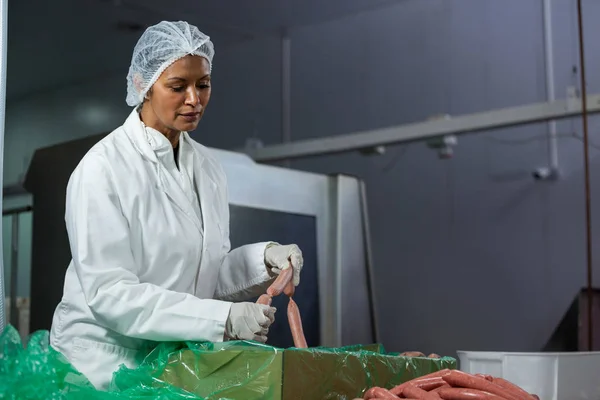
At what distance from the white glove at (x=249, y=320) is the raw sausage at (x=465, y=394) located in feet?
1.22

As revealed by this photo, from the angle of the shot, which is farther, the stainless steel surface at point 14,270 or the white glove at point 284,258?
the stainless steel surface at point 14,270

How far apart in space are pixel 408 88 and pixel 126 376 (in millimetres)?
4042

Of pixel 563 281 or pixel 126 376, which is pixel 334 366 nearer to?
pixel 126 376

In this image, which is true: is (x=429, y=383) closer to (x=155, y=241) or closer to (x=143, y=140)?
(x=155, y=241)

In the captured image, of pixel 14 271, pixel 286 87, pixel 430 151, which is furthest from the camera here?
pixel 286 87

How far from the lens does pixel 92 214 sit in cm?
169

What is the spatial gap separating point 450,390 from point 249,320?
42 centimetres

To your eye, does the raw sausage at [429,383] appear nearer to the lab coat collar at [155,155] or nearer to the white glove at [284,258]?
the white glove at [284,258]

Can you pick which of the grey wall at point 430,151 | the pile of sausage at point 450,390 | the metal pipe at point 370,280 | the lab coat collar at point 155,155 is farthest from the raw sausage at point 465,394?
the grey wall at point 430,151

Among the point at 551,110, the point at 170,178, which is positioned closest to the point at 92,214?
the point at 170,178

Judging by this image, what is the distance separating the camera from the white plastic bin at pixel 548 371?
2414 mm

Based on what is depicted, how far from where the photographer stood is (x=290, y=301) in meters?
1.84

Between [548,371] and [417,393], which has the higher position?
[417,393]

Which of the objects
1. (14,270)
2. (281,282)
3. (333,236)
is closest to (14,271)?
(14,270)
